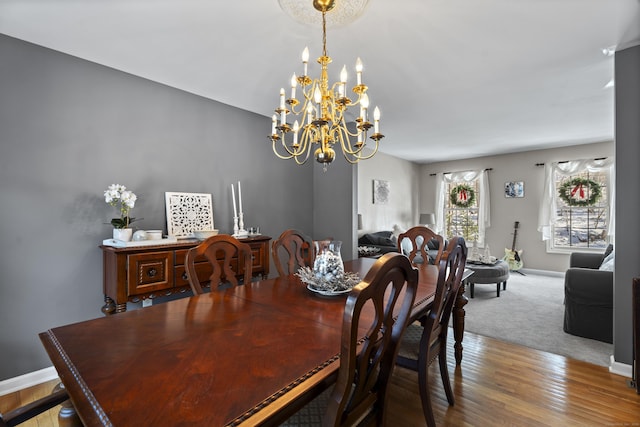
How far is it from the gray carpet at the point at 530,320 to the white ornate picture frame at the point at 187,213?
2.98 m

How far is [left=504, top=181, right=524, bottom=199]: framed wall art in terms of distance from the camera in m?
6.13

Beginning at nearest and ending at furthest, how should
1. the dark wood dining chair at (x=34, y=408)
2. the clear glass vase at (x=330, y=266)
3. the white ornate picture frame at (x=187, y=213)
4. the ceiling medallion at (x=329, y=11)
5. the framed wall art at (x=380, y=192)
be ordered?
the dark wood dining chair at (x=34, y=408) < the clear glass vase at (x=330, y=266) < the ceiling medallion at (x=329, y=11) < the white ornate picture frame at (x=187, y=213) < the framed wall art at (x=380, y=192)

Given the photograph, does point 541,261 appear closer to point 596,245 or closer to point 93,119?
point 596,245

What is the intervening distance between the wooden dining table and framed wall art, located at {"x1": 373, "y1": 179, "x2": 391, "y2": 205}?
4.71m

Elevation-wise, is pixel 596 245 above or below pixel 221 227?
below

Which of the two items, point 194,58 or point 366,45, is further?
point 194,58

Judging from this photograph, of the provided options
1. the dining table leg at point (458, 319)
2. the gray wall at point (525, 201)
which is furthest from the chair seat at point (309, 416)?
the gray wall at point (525, 201)

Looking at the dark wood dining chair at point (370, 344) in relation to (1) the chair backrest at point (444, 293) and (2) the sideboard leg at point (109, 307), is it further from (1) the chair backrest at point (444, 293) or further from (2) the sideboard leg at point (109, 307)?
(2) the sideboard leg at point (109, 307)

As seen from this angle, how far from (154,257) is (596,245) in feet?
23.5

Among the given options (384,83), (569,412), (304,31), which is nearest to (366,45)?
(304,31)

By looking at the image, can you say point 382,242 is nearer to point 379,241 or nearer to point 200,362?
point 379,241

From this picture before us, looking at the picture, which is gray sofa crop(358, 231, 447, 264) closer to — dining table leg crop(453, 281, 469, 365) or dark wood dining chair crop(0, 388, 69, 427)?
dining table leg crop(453, 281, 469, 365)

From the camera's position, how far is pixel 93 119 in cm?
239

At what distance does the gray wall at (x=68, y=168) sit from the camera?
2059 mm
